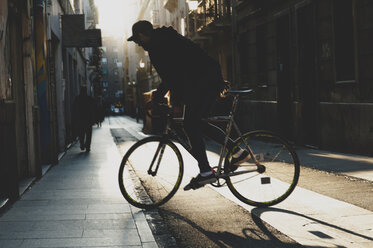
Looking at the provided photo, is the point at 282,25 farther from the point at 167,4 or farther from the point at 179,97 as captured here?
the point at 167,4

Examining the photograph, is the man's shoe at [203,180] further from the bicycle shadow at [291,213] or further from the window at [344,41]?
the window at [344,41]

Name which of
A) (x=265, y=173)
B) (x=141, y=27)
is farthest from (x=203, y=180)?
(x=141, y=27)

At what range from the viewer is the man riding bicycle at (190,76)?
17.5 ft

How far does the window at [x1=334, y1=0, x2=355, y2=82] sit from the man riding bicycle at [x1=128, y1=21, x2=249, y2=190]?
7.44 metres

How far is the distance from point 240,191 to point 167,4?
34819mm

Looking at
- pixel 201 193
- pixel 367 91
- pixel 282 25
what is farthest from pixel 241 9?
pixel 201 193

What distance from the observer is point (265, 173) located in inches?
218

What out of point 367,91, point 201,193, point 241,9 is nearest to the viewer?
point 201,193

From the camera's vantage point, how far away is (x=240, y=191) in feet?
18.4

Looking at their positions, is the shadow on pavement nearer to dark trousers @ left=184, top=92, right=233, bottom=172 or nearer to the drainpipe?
dark trousers @ left=184, top=92, right=233, bottom=172

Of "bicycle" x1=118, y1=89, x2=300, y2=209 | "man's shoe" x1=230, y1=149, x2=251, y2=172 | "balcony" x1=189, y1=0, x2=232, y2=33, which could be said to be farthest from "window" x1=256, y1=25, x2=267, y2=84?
"man's shoe" x1=230, y1=149, x2=251, y2=172

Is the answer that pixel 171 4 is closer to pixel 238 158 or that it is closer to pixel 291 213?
pixel 238 158

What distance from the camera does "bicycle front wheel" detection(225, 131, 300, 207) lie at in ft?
18.0

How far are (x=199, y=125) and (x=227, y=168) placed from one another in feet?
1.73
